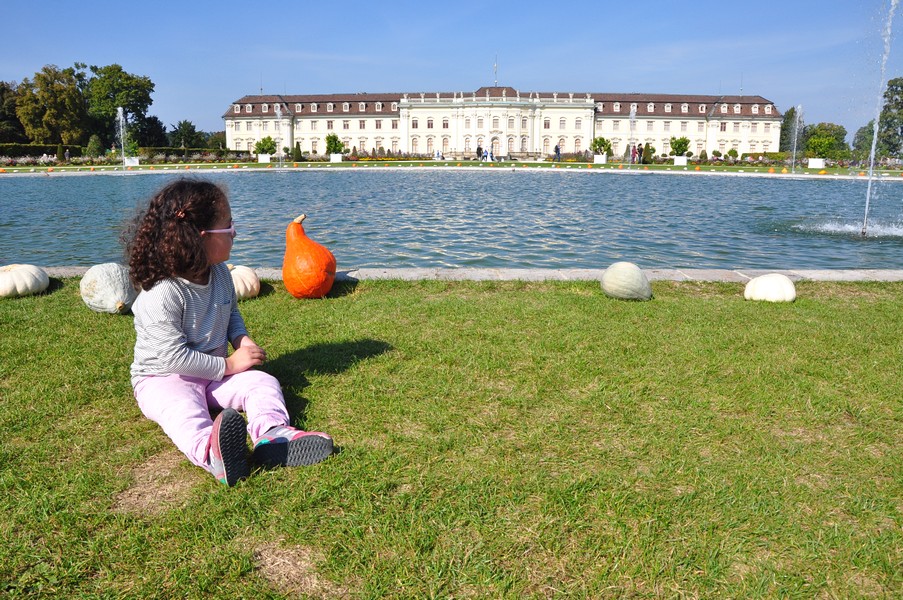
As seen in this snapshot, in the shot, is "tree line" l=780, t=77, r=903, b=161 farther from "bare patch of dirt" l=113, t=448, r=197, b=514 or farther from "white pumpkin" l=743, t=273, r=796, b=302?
"bare patch of dirt" l=113, t=448, r=197, b=514

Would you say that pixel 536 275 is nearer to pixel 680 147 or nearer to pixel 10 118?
pixel 680 147

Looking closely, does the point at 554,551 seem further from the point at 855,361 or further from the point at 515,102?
the point at 515,102

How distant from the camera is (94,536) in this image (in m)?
2.10

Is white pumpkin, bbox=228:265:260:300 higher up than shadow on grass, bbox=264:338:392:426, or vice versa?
white pumpkin, bbox=228:265:260:300

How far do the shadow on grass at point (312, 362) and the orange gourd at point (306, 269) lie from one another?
4.35ft

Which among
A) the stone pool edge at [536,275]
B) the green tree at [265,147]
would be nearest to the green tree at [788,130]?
the green tree at [265,147]

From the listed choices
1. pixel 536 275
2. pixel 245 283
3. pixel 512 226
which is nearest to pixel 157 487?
pixel 245 283

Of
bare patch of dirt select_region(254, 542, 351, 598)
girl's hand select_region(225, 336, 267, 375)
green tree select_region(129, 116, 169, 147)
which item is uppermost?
green tree select_region(129, 116, 169, 147)

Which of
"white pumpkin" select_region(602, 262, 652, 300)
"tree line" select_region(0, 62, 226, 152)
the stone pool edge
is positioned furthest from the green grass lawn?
"tree line" select_region(0, 62, 226, 152)

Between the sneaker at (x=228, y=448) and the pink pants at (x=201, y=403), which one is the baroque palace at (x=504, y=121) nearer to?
the pink pants at (x=201, y=403)

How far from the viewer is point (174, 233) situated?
2834 mm

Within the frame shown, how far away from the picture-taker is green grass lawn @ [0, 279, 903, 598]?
1.95 m

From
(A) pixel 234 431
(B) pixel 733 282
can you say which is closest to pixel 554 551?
(A) pixel 234 431

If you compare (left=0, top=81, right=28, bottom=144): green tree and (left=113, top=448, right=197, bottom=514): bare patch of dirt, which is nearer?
(left=113, top=448, right=197, bottom=514): bare patch of dirt
